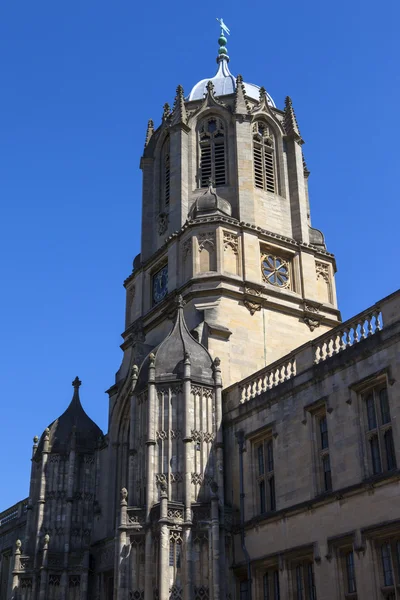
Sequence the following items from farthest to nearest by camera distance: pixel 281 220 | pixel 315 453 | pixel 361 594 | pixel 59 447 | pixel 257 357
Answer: pixel 281 220 < pixel 59 447 < pixel 257 357 < pixel 315 453 < pixel 361 594

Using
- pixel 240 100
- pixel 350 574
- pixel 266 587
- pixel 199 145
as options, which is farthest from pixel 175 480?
pixel 240 100

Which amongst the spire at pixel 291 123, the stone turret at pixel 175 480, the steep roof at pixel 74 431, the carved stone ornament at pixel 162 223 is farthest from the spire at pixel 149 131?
the stone turret at pixel 175 480

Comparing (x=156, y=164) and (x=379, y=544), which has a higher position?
(x=156, y=164)

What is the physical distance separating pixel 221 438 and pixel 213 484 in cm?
180

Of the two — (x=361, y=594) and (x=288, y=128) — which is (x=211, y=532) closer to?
(x=361, y=594)

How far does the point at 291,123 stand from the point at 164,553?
2222 cm

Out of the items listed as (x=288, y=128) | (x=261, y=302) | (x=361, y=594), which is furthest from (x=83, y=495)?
(x=288, y=128)

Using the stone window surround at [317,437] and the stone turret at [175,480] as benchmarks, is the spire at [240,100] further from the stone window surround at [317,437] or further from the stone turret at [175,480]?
the stone window surround at [317,437]

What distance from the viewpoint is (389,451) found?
2175 centimetres

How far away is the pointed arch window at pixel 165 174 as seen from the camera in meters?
39.4

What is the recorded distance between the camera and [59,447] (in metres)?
34.3

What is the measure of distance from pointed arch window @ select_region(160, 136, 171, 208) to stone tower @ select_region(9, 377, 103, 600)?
391 inches

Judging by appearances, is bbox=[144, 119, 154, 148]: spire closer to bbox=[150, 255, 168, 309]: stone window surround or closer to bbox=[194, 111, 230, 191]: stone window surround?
bbox=[194, 111, 230, 191]: stone window surround

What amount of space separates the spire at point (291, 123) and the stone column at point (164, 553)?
20.0m
